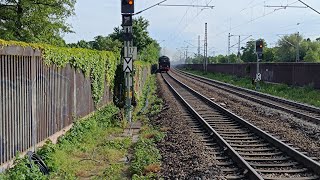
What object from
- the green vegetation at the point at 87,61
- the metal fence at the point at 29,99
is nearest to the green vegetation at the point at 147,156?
the metal fence at the point at 29,99

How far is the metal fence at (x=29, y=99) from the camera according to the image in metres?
7.70

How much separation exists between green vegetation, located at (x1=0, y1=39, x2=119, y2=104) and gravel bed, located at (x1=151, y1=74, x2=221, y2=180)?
10.1 feet

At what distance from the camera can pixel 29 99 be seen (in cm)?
890

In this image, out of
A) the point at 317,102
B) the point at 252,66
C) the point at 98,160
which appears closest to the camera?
the point at 98,160

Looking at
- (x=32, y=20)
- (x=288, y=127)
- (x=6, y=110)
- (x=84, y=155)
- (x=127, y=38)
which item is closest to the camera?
(x=6, y=110)

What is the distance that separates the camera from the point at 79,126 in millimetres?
12703

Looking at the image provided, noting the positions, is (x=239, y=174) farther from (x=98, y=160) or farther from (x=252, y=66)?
(x=252, y=66)

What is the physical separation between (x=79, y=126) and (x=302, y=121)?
28.6 ft

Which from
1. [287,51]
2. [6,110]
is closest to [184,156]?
[6,110]

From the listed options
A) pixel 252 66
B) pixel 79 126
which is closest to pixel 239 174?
pixel 79 126

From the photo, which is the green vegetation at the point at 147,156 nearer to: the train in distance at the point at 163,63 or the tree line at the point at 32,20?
the tree line at the point at 32,20

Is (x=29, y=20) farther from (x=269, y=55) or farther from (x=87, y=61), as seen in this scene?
(x=269, y=55)

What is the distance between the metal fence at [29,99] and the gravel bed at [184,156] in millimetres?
2824

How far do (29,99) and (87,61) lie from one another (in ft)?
19.1
